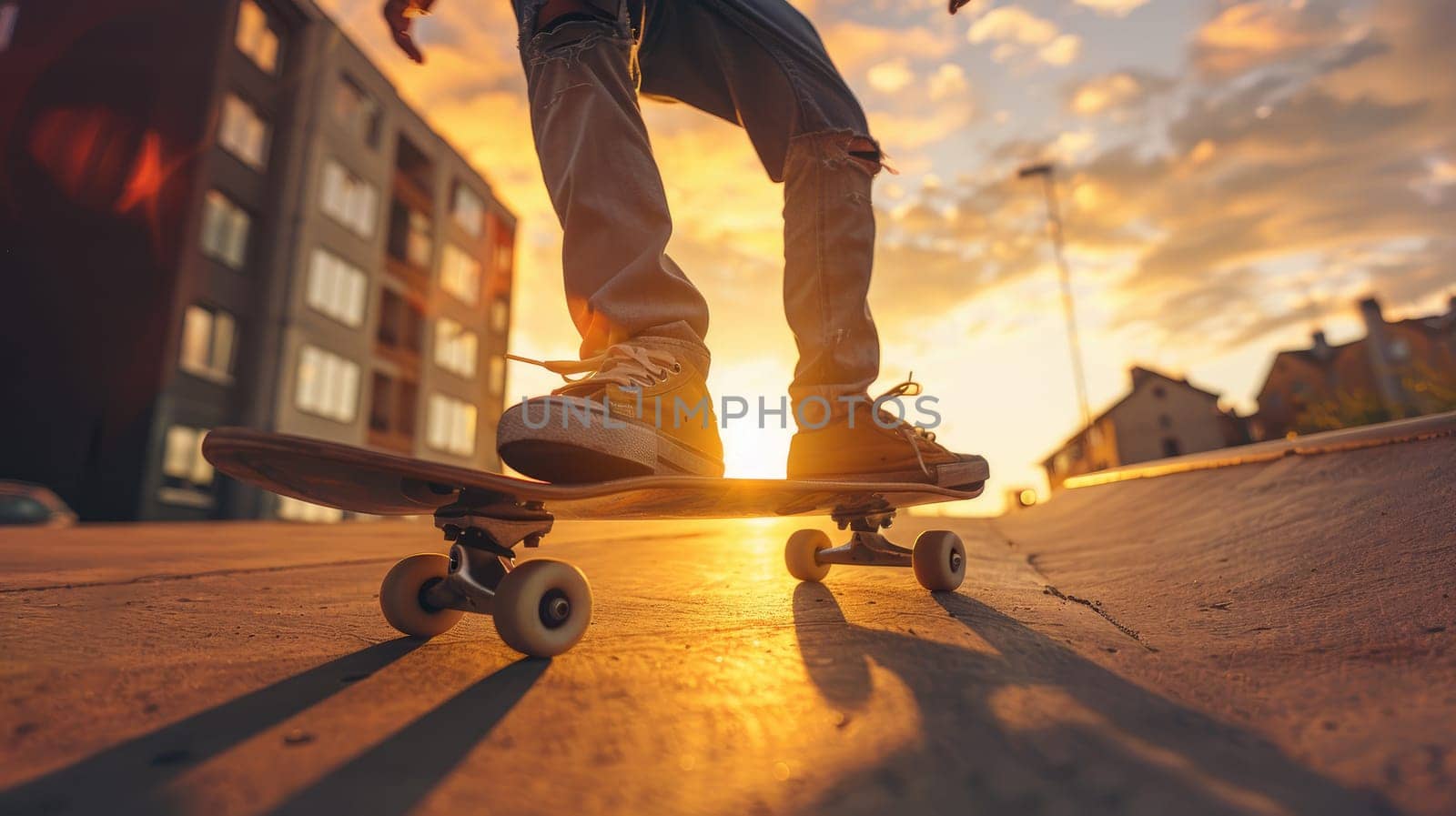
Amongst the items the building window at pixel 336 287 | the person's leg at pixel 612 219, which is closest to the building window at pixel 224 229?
the building window at pixel 336 287

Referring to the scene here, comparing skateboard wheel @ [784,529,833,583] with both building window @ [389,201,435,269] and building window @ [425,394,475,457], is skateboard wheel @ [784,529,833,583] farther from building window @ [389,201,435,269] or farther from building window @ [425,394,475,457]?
building window @ [389,201,435,269]

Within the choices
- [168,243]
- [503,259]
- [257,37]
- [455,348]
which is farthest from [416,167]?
[168,243]

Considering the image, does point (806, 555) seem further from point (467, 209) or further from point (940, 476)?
point (467, 209)

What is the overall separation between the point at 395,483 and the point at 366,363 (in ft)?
59.5

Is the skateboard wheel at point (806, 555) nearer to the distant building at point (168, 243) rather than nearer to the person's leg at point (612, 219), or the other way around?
the person's leg at point (612, 219)

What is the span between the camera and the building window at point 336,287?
15766 millimetres

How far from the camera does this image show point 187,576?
2.09 metres

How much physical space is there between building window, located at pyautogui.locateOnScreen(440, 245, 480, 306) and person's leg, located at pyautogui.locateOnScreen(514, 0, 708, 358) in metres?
21.2

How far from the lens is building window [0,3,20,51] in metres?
13.9

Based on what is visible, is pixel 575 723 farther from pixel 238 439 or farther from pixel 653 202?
pixel 653 202

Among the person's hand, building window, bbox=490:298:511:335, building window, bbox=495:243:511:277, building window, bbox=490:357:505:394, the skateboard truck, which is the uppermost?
building window, bbox=495:243:511:277

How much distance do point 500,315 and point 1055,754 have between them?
85.0ft

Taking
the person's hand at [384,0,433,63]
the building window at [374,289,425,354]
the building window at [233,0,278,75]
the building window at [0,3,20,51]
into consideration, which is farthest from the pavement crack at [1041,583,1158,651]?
the building window at [0,3,20,51]

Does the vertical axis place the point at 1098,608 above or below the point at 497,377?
below
